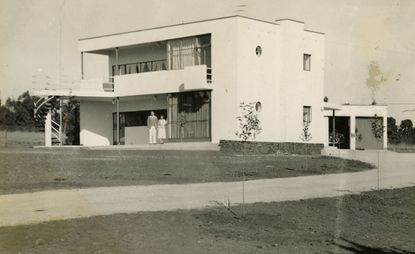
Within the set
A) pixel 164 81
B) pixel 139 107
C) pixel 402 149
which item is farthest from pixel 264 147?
pixel 402 149

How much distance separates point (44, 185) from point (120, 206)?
4088 mm

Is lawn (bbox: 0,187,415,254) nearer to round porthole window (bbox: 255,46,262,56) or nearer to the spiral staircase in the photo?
round porthole window (bbox: 255,46,262,56)

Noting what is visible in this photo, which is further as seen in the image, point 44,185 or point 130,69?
point 130,69

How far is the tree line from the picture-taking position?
1497 inches

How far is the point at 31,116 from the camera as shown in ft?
223

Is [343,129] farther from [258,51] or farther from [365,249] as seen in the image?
[365,249]

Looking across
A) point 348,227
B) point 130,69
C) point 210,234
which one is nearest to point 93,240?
point 210,234

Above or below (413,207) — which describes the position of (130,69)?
above

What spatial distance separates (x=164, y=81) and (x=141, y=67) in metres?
4.01

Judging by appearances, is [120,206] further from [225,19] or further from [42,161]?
[225,19]

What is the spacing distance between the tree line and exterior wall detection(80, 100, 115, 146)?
102 centimetres

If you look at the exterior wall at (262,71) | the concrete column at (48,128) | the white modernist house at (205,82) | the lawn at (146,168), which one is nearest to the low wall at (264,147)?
the lawn at (146,168)

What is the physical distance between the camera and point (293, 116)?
3672 centimetres

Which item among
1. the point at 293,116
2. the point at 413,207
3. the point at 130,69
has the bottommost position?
the point at 413,207
